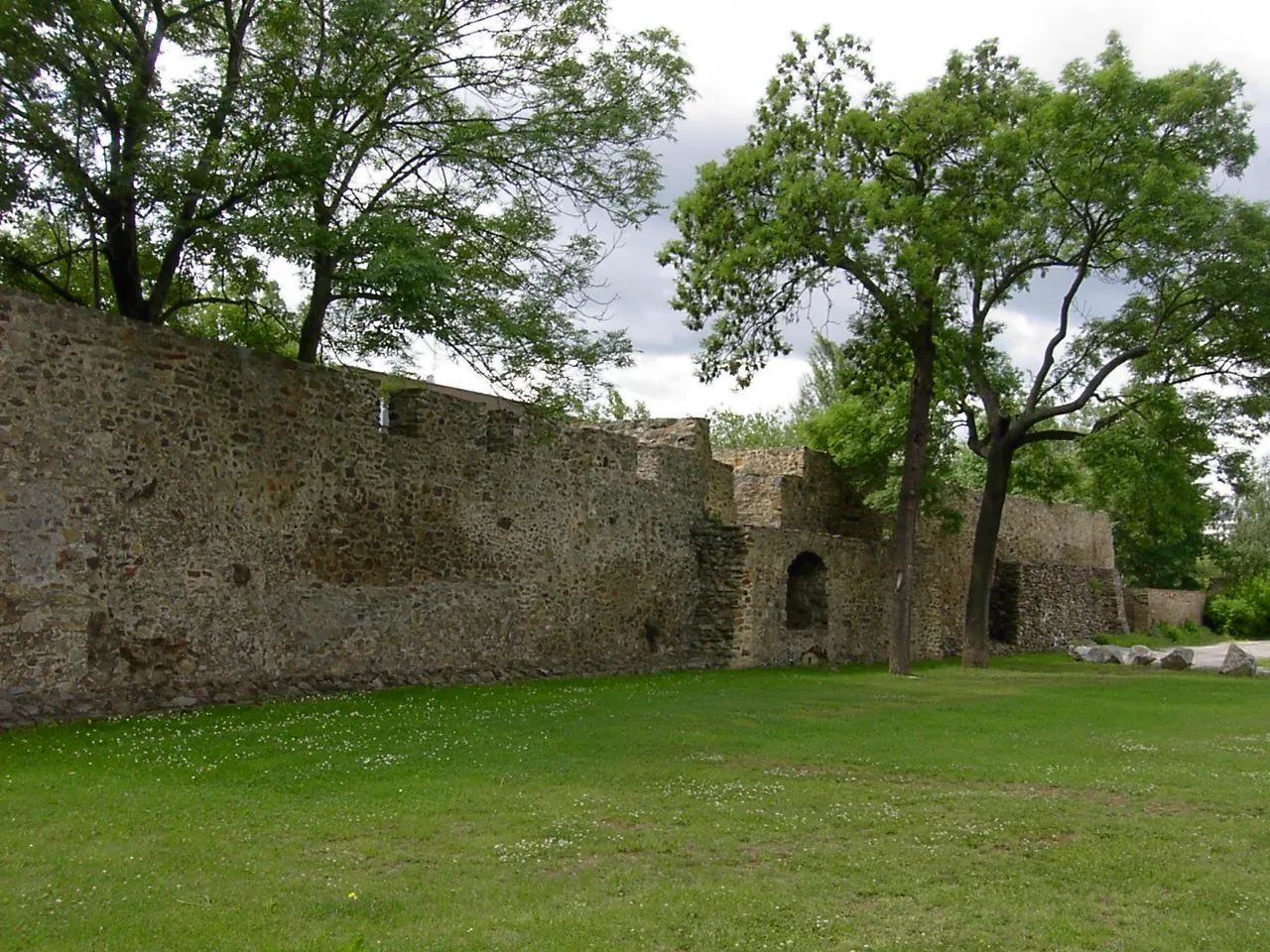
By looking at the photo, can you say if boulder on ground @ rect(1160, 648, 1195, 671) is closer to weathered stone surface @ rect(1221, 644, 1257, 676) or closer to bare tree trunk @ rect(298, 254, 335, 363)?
weathered stone surface @ rect(1221, 644, 1257, 676)

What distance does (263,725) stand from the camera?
1132 centimetres

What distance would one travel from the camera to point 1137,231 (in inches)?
845

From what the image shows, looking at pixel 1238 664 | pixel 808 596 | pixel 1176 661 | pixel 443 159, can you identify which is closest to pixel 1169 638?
pixel 1176 661

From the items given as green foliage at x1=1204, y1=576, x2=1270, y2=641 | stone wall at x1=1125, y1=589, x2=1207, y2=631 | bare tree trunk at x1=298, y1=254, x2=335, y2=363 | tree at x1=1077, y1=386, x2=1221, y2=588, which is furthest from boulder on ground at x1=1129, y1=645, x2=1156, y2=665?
bare tree trunk at x1=298, y1=254, x2=335, y2=363

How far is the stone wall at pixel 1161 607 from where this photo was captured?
140 feet

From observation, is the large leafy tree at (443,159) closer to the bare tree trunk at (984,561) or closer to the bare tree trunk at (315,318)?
the bare tree trunk at (315,318)

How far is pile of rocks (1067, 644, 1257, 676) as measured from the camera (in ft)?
80.4

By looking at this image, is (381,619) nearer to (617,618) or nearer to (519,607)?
(519,607)

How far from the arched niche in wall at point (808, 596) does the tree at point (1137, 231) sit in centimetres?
333

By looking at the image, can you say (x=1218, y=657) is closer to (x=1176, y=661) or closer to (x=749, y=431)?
(x=1176, y=661)

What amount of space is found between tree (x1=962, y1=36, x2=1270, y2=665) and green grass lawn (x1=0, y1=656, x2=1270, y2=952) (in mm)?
11583

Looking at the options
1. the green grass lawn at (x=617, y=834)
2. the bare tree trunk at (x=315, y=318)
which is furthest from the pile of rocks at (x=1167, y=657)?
the bare tree trunk at (x=315, y=318)

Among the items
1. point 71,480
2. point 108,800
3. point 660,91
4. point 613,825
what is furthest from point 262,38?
point 613,825

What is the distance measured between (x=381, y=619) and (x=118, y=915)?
9810 millimetres
